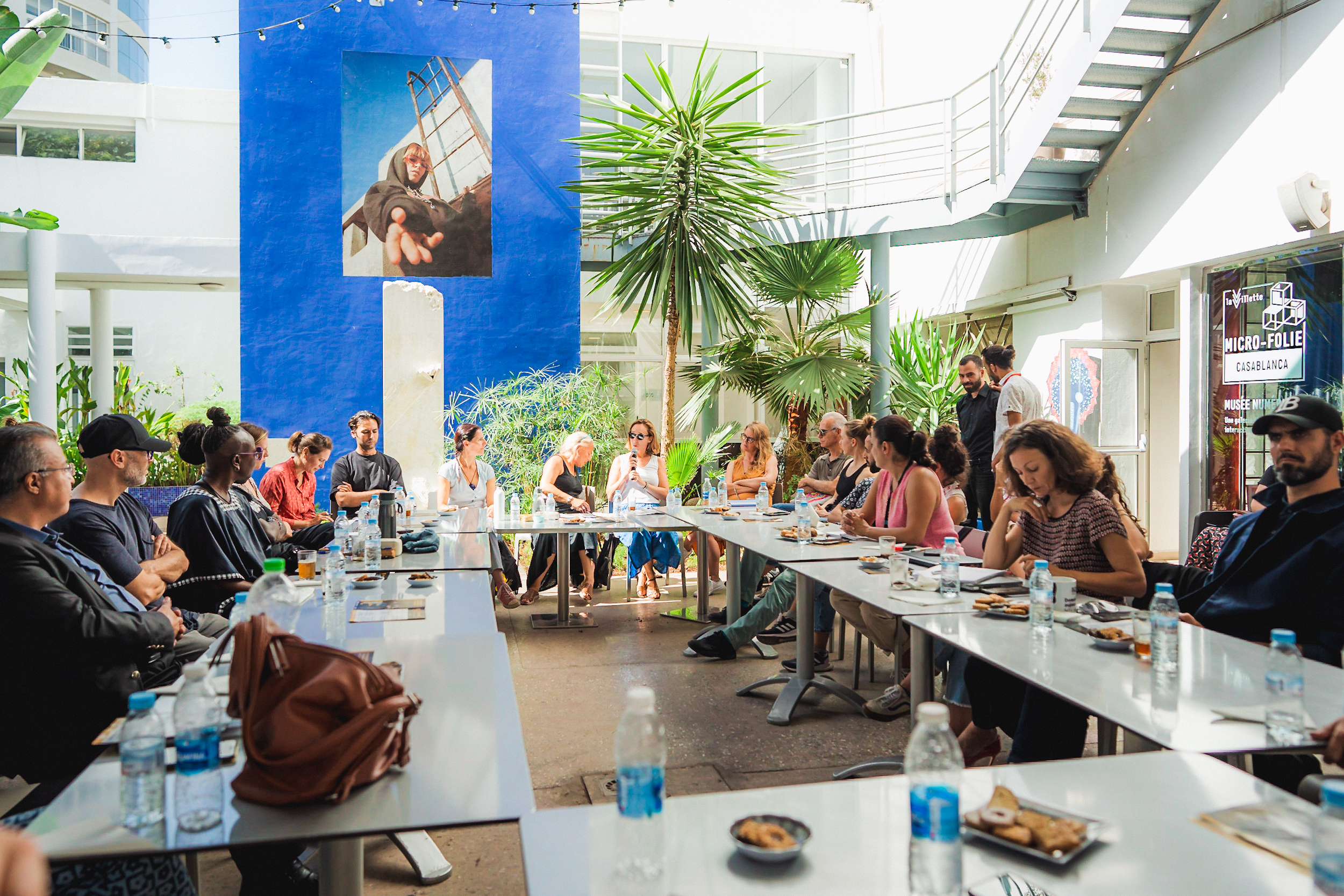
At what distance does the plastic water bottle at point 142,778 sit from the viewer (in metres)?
1.53

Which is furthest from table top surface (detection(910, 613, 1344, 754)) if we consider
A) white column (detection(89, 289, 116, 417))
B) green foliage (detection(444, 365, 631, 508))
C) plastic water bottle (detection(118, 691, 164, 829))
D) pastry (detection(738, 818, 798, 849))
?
white column (detection(89, 289, 116, 417))

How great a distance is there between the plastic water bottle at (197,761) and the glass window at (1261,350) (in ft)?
18.7

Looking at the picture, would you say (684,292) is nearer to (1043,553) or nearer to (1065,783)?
(1043,553)

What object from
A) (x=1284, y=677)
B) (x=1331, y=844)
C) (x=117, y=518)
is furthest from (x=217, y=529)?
(x=1331, y=844)

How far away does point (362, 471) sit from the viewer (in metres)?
6.74

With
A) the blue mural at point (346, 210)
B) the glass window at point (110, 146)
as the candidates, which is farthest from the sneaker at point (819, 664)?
the glass window at point (110, 146)

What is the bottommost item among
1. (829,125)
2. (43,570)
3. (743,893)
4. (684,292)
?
(743,893)

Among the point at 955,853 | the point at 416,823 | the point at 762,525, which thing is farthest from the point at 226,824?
the point at 762,525

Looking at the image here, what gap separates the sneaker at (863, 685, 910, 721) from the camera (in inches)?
170

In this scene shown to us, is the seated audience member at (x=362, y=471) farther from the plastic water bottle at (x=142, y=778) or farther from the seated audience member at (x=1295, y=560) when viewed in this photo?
the seated audience member at (x=1295, y=560)

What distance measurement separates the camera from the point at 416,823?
4.97 feet

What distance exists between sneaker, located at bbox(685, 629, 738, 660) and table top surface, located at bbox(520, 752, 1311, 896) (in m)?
3.64

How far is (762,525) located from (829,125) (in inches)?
309

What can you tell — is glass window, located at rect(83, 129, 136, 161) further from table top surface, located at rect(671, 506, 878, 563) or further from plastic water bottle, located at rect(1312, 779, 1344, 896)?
plastic water bottle, located at rect(1312, 779, 1344, 896)
